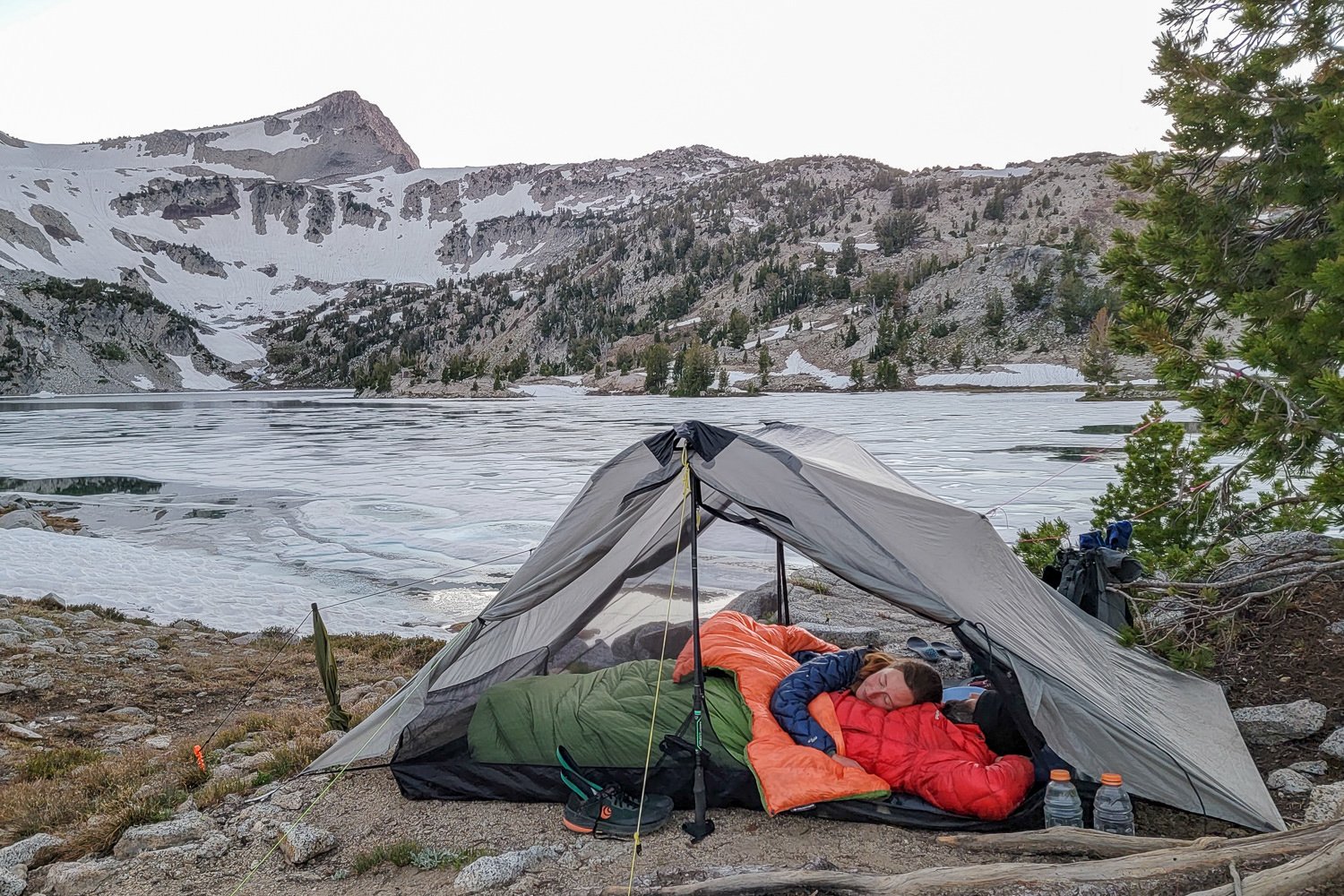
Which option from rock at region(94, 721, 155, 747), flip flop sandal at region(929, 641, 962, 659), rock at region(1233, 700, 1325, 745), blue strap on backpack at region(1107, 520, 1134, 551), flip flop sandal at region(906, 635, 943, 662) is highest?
blue strap on backpack at region(1107, 520, 1134, 551)

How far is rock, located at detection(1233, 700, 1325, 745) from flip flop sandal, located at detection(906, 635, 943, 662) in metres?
2.06

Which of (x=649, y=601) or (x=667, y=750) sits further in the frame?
(x=649, y=601)

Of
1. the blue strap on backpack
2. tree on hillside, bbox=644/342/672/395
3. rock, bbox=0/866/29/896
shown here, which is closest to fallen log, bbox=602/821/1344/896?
rock, bbox=0/866/29/896

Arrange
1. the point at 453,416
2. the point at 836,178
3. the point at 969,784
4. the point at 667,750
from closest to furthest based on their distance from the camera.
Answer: the point at 969,784 < the point at 667,750 < the point at 453,416 < the point at 836,178

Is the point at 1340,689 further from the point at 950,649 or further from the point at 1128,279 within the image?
the point at 1128,279

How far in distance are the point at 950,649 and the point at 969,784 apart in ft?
9.55

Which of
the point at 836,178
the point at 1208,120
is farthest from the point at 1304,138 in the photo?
the point at 836,178

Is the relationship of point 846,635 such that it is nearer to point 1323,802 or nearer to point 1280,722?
point 1280,722

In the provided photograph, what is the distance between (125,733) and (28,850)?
2.66 meters

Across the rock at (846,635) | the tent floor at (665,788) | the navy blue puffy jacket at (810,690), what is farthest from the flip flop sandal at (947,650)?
the tent floor at (665,788)

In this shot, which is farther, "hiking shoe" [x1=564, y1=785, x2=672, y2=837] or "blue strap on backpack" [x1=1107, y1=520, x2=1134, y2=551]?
"blue strap on backpack" [x1=1107, y1=520, x2=1134, y2=551]

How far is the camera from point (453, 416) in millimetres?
55812

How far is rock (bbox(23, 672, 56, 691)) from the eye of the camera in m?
7.97

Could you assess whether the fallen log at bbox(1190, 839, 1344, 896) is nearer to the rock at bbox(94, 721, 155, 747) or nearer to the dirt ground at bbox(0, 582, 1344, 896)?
the dirt ground at bbox(0, 582, 1344, 896)
